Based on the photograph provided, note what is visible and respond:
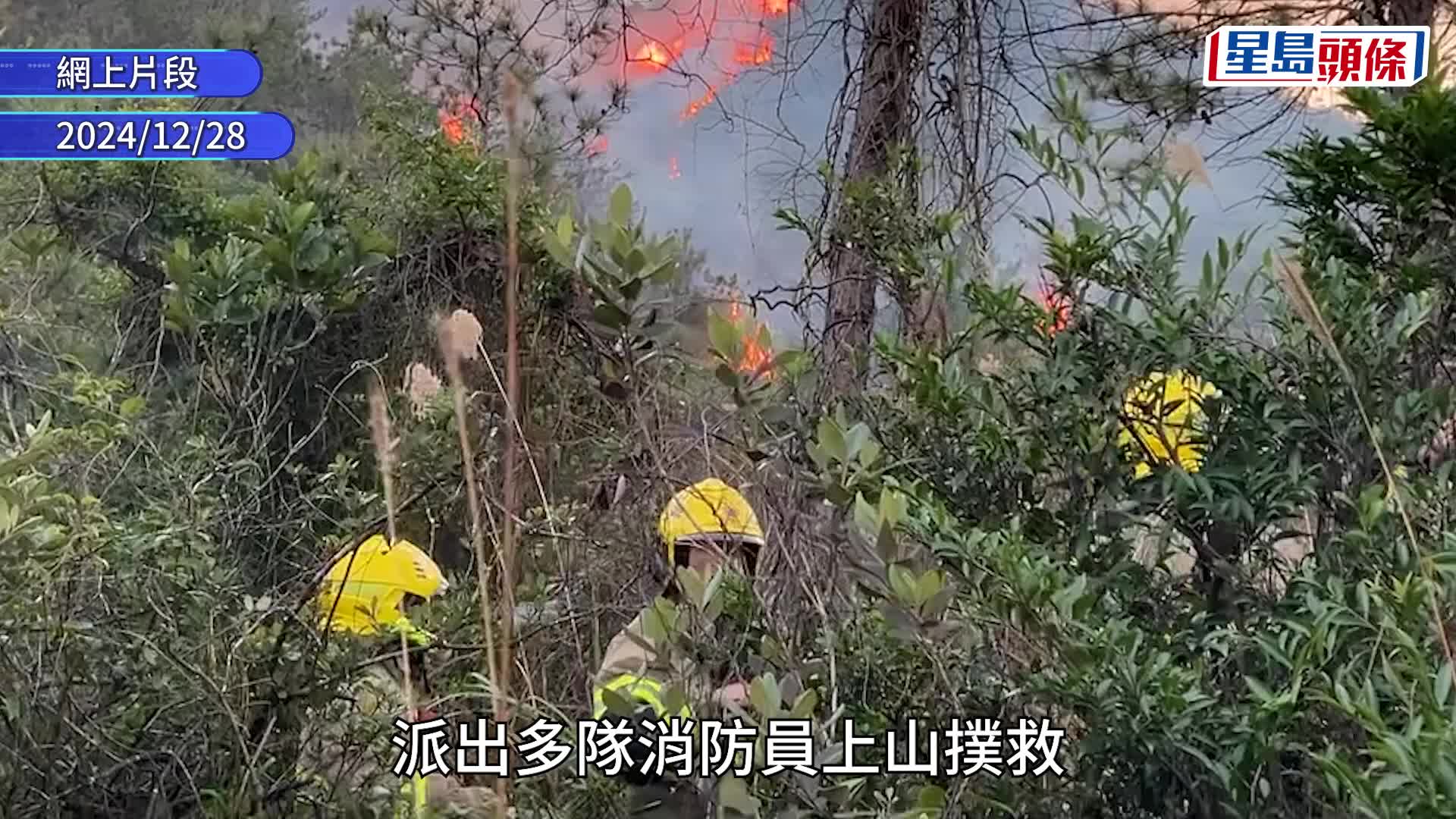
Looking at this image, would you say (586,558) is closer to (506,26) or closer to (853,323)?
(853,323)

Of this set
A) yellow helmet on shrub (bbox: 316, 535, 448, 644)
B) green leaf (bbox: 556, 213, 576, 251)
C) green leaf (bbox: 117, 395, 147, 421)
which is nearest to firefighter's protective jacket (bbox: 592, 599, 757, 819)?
green leaf (bbox: 556, 213, 576, 251)

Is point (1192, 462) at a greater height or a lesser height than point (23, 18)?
lesser

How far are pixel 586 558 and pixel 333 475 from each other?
37 cm

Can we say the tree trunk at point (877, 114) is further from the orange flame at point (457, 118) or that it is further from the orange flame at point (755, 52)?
the orange flame at point (457, 118)

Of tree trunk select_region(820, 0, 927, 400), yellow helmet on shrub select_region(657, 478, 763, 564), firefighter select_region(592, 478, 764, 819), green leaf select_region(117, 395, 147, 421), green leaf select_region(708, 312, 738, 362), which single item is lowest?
firefighter select_region(592, 478, 764, 819)

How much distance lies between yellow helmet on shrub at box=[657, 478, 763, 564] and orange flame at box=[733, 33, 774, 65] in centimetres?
107

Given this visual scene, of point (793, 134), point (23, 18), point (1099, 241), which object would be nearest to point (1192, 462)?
point (1099, 241)

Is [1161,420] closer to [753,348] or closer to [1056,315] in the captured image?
[1056,315]

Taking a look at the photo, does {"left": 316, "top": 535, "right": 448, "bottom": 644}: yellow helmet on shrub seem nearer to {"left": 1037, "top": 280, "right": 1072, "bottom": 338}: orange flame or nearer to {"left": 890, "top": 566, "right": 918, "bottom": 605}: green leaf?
{"left": 890, "top": 566, "right": 918, "bottom": 605}: green leaf

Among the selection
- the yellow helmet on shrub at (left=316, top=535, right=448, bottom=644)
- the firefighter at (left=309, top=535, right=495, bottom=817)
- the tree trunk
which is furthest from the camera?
the tree trunk

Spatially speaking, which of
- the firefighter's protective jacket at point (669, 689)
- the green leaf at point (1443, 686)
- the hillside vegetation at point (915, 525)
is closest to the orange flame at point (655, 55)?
the hillside vegetation at point (915, 525)

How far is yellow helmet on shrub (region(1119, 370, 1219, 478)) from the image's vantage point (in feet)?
2.86

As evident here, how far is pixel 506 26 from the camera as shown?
1861mm

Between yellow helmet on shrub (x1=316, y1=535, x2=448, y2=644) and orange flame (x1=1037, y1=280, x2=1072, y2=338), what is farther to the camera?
yellow helmet on shrub (x1=316, y1=535, x2=448, y2=644)
